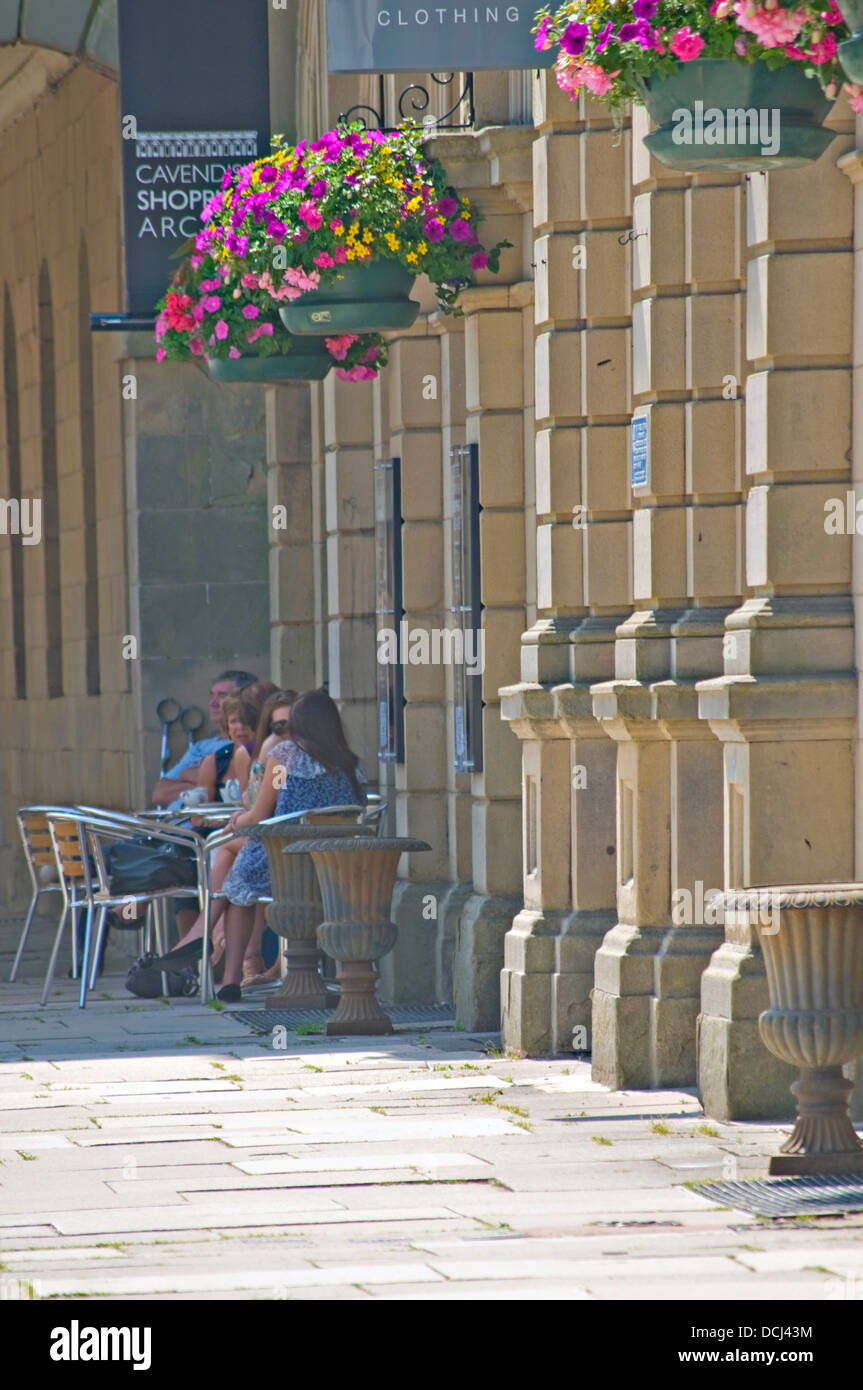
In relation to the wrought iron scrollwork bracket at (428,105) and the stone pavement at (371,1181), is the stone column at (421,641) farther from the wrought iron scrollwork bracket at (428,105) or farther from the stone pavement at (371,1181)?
the stone pavement at (371,1181)

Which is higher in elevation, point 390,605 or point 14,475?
point 14,475

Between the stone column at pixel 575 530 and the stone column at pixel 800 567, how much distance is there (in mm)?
1737

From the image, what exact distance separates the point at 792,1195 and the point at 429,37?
4.49 m

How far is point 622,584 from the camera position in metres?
10.5

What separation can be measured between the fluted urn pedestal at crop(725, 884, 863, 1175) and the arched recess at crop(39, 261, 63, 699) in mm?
15343

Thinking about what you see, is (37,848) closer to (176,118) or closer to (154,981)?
(154,981)

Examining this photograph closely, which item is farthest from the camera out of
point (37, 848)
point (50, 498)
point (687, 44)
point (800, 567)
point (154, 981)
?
point (50, 498)

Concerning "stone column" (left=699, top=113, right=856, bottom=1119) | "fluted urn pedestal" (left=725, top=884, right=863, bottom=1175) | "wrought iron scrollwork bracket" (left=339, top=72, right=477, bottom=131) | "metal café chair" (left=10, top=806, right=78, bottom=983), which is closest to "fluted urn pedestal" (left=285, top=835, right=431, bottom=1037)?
"stone column" (left=699, top=113, right=856, bottom=1119)

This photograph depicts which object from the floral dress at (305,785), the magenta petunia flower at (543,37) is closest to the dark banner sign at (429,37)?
the magenta petunia flower at (543,37)

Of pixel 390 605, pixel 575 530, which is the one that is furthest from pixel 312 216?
pixel 390 605

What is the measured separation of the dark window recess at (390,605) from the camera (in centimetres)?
1327

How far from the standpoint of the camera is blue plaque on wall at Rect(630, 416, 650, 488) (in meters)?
9.66

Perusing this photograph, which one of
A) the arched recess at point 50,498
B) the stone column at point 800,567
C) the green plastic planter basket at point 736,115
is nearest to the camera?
the green plastic planter basket at point 736,115
